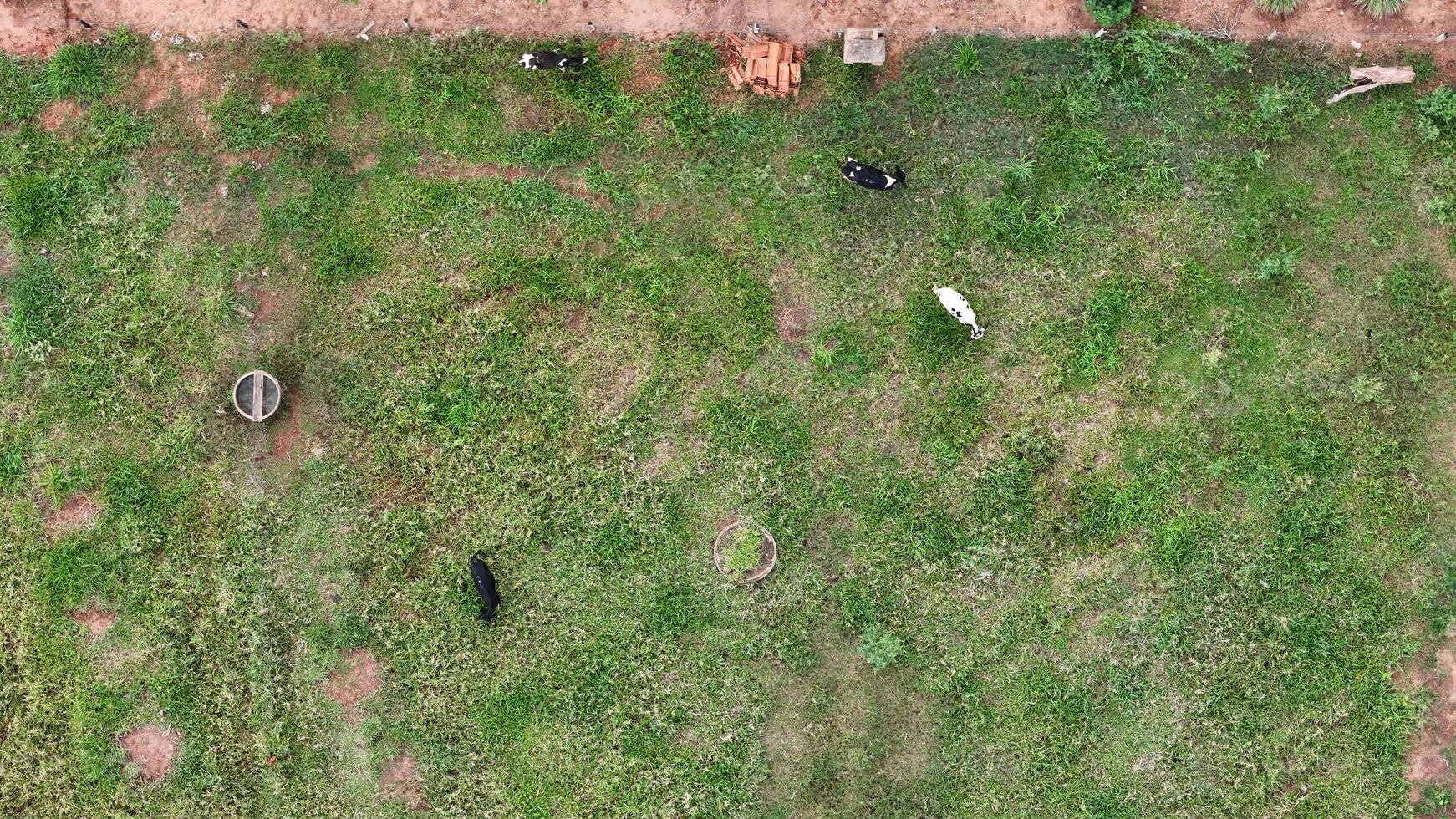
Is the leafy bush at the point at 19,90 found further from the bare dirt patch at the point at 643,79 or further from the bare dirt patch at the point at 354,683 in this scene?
the bare dirt patch at the point at 354,683

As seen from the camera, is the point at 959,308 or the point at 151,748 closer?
the point at 959,308

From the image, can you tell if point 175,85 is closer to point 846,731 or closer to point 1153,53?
point 846,731

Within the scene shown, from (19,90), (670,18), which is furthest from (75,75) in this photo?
(670,18)

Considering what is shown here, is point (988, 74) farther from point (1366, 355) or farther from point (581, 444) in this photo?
point (581, 444)

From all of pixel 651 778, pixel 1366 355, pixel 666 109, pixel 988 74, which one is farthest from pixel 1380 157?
pixel 651 778

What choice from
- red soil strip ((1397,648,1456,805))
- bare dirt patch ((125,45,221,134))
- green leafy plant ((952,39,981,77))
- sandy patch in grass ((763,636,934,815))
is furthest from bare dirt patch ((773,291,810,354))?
red soil strip ((1397,648,1456,805))

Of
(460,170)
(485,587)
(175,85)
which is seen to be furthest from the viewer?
(175,85)
